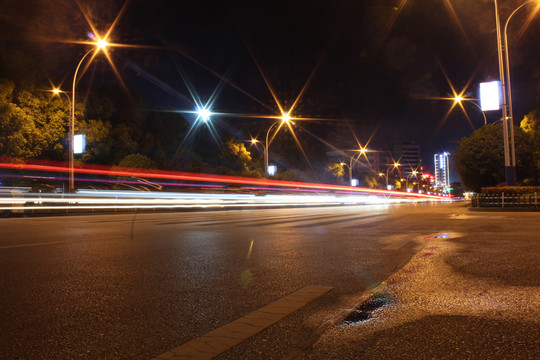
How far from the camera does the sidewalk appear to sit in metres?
3.02

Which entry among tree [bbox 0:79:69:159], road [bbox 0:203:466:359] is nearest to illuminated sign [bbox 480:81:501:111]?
road [bbox 0:203:466:359]

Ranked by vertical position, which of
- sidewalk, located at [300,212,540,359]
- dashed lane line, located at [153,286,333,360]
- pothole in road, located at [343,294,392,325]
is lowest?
sidewalk, located at [300,212,540,359]

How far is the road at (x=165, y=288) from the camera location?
328cm

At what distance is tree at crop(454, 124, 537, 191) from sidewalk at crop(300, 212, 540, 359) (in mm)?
32994

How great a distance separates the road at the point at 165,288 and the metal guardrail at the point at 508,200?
20419 mm

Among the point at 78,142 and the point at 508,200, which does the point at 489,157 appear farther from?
the point at 78,142

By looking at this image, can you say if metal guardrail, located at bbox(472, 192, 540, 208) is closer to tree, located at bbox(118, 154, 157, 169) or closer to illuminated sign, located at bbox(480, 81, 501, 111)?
illuminated sign, located at bbox(480, 81, 501, 111)

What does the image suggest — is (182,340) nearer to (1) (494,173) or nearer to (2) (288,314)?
(2) (288,314)

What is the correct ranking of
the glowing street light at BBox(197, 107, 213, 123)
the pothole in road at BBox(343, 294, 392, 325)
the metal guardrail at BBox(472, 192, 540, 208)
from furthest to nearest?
1. the glowing street light at BBox(197, 107, 213, 123)
2. the metal guardrail at BBox(472, 192, 540, 208)
3. the pothole in road at BBox(343, 294, 392, 325)

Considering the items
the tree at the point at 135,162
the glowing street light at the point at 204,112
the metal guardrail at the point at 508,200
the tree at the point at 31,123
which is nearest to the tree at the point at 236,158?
the glowing street light at the point at 204,112

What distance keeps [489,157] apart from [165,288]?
1491 inches

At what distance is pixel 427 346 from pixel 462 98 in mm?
35680

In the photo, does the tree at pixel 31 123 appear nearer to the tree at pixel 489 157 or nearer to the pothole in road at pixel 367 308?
the pothole in road at pixel 367 308

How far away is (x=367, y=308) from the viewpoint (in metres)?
4.12
